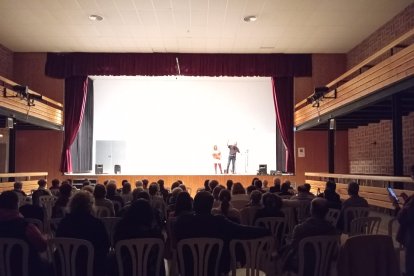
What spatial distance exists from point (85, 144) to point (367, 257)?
1315 centimetres

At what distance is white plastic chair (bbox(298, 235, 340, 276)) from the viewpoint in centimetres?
331

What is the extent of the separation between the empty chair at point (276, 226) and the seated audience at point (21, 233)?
6.91ft

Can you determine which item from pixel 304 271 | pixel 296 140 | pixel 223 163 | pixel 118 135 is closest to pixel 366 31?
pixel 296 140

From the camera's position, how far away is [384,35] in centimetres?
1122

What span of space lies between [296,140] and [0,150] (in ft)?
30.3

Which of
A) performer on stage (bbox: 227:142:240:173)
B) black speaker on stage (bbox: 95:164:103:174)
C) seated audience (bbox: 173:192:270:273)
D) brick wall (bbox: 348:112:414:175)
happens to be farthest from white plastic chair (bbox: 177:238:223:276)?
performer on stage (bbox: 227:142:240:173)

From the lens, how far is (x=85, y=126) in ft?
49.1

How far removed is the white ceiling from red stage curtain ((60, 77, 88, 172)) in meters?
1.10

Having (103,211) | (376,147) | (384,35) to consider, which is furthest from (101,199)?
(384,35)

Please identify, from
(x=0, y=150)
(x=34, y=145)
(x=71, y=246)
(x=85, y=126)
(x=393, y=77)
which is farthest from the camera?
(x=85, y=126)

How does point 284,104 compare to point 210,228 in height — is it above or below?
above

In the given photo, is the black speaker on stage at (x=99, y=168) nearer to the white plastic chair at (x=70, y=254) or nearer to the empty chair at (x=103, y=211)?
the empty chair at (x=103, y=211)

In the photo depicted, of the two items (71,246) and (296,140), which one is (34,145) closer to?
(296,140)

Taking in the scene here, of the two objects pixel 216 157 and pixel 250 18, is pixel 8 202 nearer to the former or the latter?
pixel 250 18
